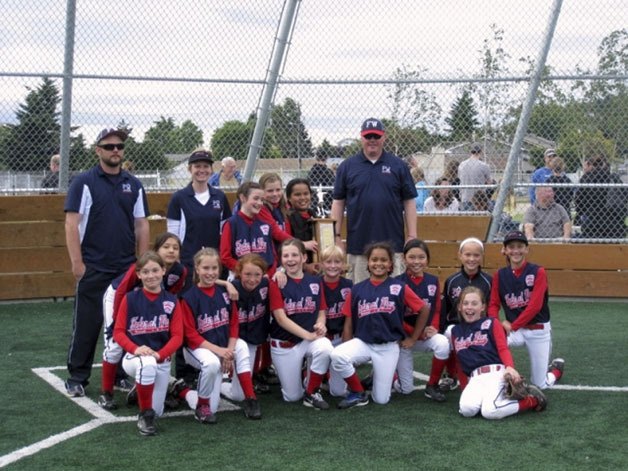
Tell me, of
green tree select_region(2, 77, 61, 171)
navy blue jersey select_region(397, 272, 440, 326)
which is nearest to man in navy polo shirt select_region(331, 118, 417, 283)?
navy blue jersey select_region(397, 272, 440, 326)

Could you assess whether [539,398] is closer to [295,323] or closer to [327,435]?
[327,435]

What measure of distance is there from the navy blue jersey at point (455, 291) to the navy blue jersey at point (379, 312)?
1.77 ft

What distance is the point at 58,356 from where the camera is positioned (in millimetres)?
7473

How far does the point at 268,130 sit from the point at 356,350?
4.46 meters

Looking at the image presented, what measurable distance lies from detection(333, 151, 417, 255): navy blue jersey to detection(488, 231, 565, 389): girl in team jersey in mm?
809

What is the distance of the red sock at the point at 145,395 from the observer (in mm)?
5297

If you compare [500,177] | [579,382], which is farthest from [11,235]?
[579,382]

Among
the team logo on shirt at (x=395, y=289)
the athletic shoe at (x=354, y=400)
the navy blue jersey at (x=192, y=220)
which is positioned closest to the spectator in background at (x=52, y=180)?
the navy blue jersey at (x=192, y=220)

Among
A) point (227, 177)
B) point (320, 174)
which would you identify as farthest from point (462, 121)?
point (227, 177)

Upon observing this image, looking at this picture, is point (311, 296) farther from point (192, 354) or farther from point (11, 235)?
point (11, 235)

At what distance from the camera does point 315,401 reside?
5914mm

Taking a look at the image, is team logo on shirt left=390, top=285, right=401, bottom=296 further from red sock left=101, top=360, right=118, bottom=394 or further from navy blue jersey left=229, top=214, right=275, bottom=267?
red sock left=101, top=360, right=118, bottom=394

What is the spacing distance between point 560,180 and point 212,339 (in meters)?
5.51

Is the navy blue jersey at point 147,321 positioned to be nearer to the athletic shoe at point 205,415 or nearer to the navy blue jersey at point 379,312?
the athletic shoe at point 205,415
